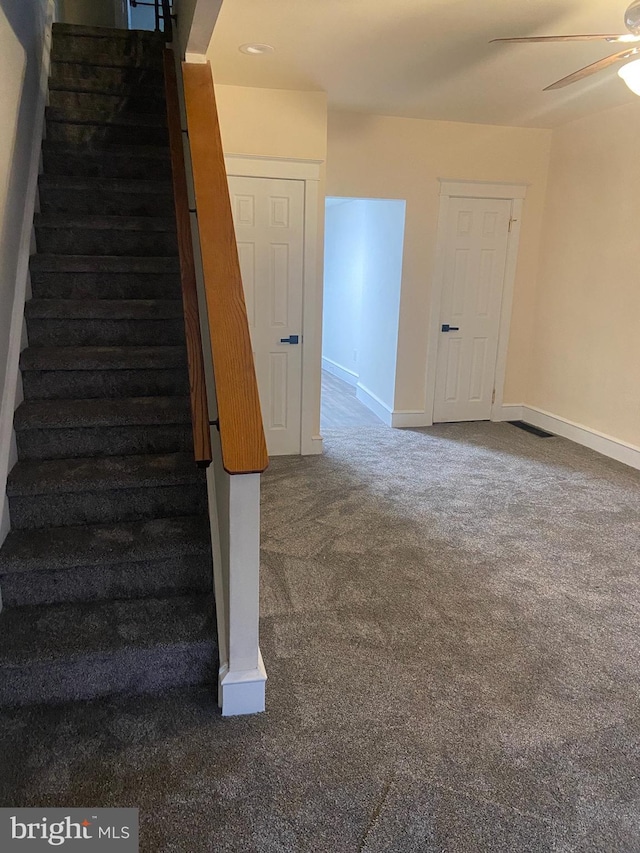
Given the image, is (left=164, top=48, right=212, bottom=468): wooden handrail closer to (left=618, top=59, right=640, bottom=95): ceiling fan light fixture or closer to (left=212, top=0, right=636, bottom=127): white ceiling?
(left=212, top=0, right=636, bottom=127): white ceiling

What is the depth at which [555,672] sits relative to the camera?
2.23 m

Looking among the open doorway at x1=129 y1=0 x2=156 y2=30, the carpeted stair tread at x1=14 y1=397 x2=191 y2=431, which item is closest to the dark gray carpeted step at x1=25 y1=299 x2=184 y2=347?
the carpeted stair tread at x1=14 y1=397 x2=191 y2=431

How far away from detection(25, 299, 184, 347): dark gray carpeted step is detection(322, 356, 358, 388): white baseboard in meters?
4.35

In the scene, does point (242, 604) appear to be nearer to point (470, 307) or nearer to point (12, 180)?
point (12, 180)

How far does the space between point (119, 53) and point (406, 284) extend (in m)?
2.75

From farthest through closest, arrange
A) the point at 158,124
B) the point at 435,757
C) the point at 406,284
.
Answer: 1. the point at 406,284
2. the point at 158,124
3. the point at 435,757

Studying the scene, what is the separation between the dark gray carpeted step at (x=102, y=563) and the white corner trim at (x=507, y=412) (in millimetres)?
4068

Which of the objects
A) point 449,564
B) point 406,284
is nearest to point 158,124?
point 406,284

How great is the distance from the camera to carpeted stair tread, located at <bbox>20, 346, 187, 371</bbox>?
2.64 metres

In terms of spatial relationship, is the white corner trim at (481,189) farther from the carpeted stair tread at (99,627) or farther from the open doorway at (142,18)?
the carpeted stair tread at (99,627)

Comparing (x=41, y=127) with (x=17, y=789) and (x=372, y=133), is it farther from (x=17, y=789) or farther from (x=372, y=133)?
(x=17, y=789)

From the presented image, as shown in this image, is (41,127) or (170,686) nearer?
(170,686)

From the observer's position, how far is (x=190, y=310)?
2.09 m

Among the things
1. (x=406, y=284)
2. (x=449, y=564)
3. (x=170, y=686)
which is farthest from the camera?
(x=406, y=284)
